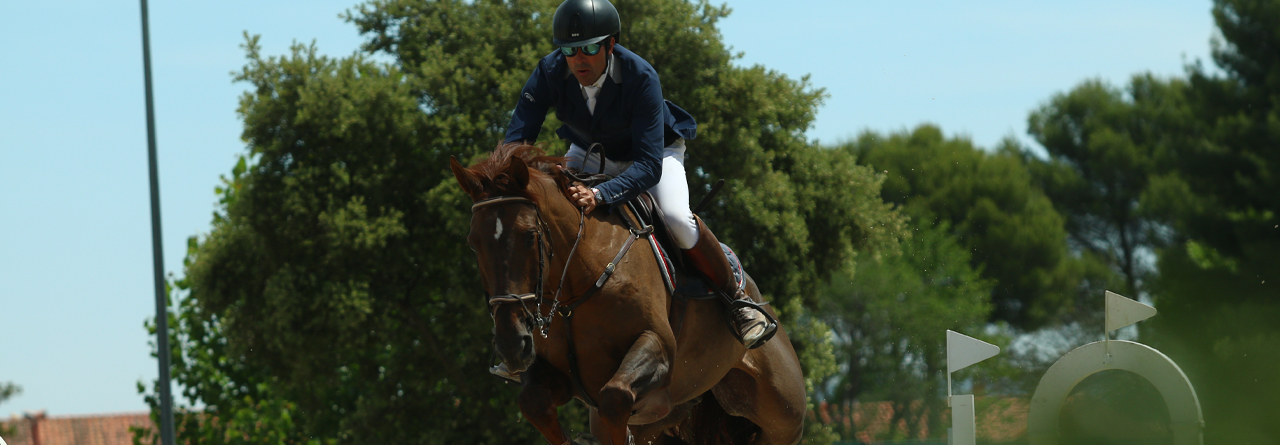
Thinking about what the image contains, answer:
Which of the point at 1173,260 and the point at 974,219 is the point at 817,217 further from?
the point at 974,219

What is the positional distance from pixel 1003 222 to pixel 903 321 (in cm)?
547

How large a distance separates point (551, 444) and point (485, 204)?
54.8 inches

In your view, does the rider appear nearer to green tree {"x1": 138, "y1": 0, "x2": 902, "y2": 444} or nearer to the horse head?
the horse head

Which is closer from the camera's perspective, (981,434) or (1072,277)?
(981,434)

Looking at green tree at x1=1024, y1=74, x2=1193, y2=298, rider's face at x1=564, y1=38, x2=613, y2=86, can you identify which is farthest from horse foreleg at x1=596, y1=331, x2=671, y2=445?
green tree at x1=1024, y1=74, x2=1193, y2=298

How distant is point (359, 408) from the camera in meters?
18.5

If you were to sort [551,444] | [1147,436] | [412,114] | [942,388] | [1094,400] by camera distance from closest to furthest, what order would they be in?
[551,444], [412,114], [1147,436], [1094,400], [942,388]

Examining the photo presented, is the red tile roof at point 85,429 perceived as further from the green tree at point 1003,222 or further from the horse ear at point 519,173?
the horse ear at point 519,173

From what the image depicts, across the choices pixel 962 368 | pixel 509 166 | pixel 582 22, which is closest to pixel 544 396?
pixel 509 166

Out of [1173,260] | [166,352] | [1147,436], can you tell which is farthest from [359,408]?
[1173,260]

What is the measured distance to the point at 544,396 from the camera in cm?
568

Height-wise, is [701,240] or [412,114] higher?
[412,114]

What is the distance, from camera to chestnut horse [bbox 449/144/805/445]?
16.7 feet

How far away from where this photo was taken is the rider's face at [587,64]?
5906mm
